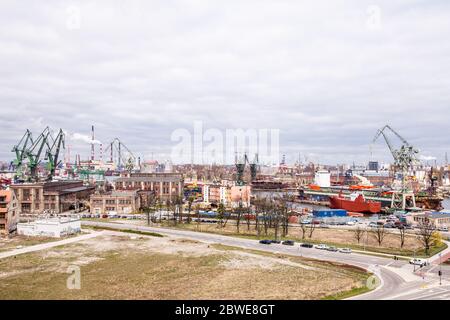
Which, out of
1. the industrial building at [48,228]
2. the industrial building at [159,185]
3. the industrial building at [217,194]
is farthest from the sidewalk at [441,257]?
the industrial building at [159,185]

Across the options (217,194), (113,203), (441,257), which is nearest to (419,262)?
(441,257)

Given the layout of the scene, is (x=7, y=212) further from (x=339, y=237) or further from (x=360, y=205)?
(x=360, y=205)

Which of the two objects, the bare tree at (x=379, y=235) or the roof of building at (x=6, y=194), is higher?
the roof of building at (x=6, y=194)

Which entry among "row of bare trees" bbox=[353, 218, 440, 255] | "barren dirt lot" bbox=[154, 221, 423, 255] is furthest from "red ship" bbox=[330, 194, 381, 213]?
"barren dirt lot" bbox=[154, 221, 423, 255]

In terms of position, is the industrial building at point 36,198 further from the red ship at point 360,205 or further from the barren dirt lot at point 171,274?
the red ship at point 360,205
